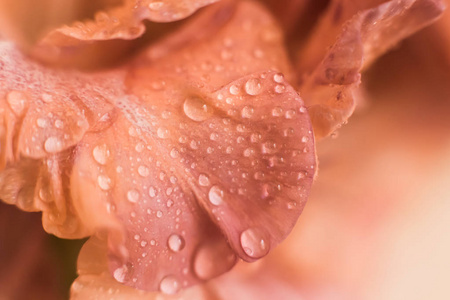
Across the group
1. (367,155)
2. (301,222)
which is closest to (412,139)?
(367,155)

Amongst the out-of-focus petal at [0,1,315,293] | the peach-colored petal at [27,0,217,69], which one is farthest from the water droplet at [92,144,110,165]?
the peach-colored petal at [27,0,217,69]

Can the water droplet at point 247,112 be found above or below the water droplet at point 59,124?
below

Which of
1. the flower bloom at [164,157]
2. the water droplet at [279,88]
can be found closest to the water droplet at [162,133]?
the flower bloom at [164,157]

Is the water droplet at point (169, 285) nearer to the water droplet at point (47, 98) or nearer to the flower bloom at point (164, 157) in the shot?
the flower bloom at point (164, 157)

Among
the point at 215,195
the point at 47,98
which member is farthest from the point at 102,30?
the point at 215,195

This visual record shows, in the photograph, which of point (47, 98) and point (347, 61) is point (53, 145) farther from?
point (347, 61)

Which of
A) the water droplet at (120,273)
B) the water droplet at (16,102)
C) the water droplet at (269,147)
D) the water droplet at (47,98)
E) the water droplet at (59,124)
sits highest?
the water droplet at (16,102)
